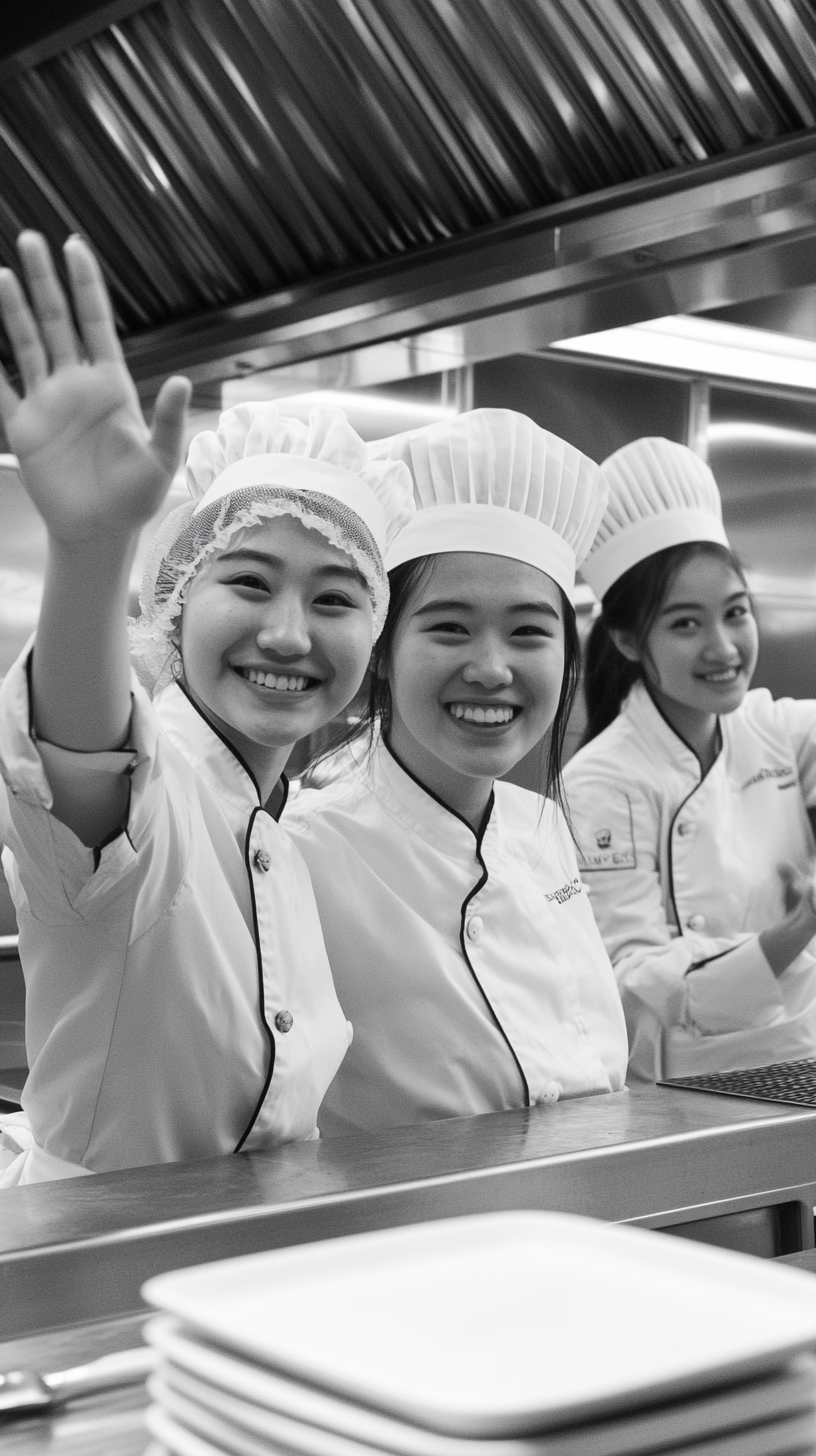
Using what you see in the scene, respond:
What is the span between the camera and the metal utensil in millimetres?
566

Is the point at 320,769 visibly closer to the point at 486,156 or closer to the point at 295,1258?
the point at 486,156

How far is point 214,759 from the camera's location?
1217 millimetres

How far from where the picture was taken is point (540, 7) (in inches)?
38.1

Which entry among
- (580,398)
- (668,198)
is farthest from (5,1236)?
(580,398)

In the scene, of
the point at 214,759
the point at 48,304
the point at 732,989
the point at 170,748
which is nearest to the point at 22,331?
the point at 48,304

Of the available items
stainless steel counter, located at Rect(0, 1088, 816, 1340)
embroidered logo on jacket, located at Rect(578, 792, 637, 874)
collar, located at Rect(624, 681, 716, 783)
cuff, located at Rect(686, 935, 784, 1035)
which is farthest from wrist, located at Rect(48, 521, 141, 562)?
collar, located at Rect(624, 681, 716, 783)

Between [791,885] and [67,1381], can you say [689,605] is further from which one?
[67,1381]

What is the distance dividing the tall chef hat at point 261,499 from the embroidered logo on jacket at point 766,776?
1183 mm

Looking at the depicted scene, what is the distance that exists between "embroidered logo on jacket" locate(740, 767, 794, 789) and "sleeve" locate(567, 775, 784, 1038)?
19 cm

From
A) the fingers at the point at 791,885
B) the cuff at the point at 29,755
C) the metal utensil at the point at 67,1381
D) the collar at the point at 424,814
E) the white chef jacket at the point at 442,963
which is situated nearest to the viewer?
the metal utensil at the point at 67,1381

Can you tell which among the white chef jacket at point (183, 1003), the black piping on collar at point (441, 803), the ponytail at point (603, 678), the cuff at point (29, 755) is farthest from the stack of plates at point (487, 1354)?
the ponytail at point (603, 678)

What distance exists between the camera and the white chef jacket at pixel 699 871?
2.02 m

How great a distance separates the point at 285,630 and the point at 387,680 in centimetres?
33

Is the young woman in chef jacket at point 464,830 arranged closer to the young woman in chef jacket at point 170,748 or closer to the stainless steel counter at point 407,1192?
the young woman in chef jacket at point 170,748
